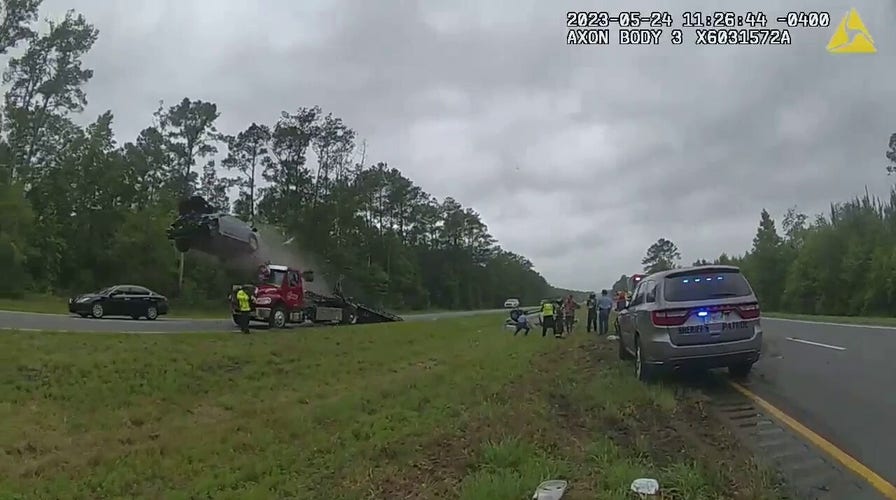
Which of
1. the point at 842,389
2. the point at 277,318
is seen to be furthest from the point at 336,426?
the point at 277,318

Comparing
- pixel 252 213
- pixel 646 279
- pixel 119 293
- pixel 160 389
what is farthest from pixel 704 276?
pixel 252 213

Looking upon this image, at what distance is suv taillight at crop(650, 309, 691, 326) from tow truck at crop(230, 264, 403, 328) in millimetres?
18239

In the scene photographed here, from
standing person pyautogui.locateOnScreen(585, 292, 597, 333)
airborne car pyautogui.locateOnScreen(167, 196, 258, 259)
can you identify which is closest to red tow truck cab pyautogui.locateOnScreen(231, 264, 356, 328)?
airborne car pyautogui.locateOnScreen(167, 196, 258, 259)

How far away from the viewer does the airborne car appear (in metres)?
24.6

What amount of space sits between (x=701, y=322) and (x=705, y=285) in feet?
2.13

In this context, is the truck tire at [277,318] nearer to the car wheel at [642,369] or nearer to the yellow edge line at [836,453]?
the car wheel at [642,369]

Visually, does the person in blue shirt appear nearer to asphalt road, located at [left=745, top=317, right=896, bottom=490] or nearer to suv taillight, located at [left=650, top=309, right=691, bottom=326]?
asphalt road, located at [left=745, top=317, right=896, bottom=490]

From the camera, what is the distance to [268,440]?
991 cm

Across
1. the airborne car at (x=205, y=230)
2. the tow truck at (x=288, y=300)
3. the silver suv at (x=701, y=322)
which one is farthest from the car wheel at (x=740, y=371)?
the tow truck at (x=288, y=300)

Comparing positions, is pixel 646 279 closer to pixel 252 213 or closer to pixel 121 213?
pixel 121 213

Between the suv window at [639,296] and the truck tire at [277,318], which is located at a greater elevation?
the suv window at [639,296]

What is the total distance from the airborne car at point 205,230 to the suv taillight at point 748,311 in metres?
18.5

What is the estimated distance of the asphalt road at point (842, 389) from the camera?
7285 mm

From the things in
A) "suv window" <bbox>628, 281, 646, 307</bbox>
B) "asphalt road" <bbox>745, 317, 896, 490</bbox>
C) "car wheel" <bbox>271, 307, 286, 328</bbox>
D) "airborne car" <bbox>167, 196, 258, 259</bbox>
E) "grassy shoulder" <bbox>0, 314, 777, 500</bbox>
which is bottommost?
"grassy shoulder" <bbox>0, 314, 777, 500</bbox>
